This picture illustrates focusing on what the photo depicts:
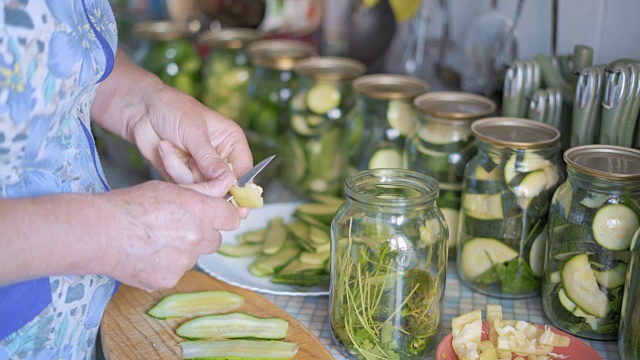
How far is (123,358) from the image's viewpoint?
3.24 feet

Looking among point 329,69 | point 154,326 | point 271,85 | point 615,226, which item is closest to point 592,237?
point 615,226

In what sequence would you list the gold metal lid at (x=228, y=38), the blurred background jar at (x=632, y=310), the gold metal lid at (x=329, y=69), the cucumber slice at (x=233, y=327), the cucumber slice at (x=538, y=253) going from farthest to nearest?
the gold metal lid at (x=228, y=38), the gold metal lid at (x=329, y=69), the cucumber slice at (x=538, y=253), the cucumber slice at (x=233, y=327), the blurred background jar at (x=632, y=310)

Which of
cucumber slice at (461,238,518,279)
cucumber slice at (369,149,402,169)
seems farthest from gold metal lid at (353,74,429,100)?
cucumber slice at (461,238,518,279)

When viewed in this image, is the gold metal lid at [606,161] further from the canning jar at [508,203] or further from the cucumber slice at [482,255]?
the cucumber slice at [482,255]

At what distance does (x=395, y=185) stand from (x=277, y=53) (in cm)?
78

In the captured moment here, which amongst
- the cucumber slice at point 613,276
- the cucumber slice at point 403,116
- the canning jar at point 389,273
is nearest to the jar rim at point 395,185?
the canning jar at point 389,273

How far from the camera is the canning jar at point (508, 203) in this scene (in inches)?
43.6

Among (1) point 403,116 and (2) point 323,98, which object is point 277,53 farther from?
(1) point 403,116

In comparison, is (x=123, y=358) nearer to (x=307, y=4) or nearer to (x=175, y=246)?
(x=175, y=246)

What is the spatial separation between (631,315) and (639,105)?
32 centimetres

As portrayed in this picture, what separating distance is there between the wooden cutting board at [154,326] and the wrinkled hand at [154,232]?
206mm

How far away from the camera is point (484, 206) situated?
114 cm

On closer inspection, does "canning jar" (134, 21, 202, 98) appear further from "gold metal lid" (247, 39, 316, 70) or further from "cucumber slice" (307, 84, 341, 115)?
"cucumber slice" (307, 84, 341, 115)

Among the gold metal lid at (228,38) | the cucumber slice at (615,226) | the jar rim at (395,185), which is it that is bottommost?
the cucumber slice at (615,226)
